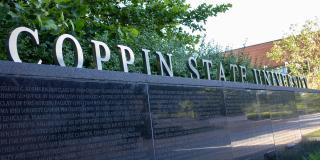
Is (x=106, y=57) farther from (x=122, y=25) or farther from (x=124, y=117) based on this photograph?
(x=122, y=25)

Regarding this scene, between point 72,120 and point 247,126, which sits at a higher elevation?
point 72,120

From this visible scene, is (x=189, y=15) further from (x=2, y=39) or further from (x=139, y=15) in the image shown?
(x=2, y=39)

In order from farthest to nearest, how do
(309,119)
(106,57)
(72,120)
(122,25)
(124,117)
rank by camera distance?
1. (309,119)
2. (122,25)
3. (106,57)
4. (124,117)
5. (72,120)

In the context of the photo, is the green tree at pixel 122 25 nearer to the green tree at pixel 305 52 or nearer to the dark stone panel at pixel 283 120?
the dark stone panel at pixel 283 120

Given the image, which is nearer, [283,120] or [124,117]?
[124,117]

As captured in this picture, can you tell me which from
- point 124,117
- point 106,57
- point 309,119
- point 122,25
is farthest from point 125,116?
point 309,119

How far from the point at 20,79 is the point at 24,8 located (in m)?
1.51

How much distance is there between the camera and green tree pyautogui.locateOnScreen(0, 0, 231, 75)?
19.6 feet

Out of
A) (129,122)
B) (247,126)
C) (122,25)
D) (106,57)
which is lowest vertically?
(247,126)

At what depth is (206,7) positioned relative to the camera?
32.3 feet

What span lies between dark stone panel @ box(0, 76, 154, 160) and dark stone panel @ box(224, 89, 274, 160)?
2565 millimetres

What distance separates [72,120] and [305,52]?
2870 cm

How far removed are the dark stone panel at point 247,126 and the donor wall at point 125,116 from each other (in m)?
0.02

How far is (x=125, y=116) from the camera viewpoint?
4941 mm
